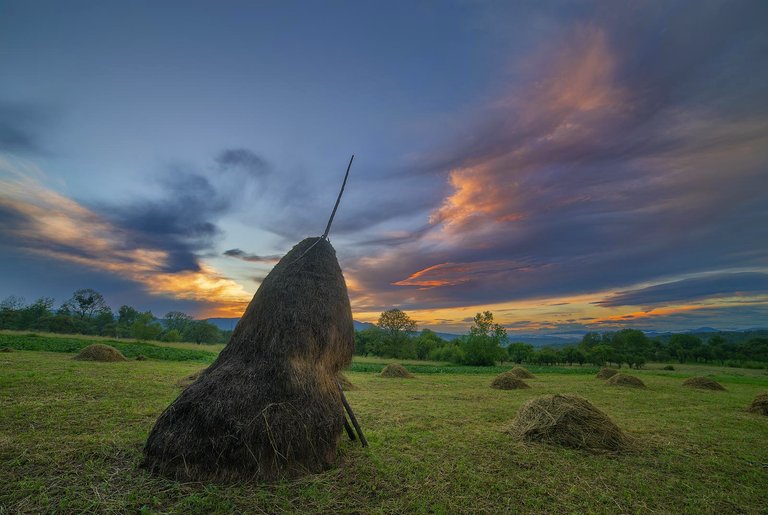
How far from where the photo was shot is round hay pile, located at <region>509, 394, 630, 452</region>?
833 centimetres

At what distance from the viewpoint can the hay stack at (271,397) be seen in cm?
548

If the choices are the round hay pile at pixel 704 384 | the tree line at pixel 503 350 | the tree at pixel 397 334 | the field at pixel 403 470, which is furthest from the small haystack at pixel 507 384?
the tree at pixel 397 334

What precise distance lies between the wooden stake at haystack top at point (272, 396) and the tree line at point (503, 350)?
57054 millimetres

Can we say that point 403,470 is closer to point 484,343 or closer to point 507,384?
point 507,384

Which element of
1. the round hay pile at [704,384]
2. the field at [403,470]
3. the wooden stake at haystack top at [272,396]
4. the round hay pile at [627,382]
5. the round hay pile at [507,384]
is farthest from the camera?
the round hay pile at [704,384]

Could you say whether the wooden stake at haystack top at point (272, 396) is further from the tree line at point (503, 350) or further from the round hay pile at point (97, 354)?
the tree line at point (503, 350)

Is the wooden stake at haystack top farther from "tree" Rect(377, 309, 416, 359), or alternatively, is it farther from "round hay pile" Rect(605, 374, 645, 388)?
"tree" Rect(377, 309, 416, 359)

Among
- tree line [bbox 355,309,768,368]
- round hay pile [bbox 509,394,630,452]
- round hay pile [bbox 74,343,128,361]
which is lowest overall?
tree line [bbox 355,309,768,368]

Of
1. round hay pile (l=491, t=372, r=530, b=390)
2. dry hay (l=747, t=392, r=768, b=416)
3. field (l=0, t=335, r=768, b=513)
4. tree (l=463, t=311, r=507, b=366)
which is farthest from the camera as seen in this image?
tree (l=463, t=311, r=507, b=366)

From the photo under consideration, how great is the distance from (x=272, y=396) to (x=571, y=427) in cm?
789

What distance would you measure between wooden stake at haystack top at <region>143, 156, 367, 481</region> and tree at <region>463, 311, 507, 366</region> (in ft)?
184

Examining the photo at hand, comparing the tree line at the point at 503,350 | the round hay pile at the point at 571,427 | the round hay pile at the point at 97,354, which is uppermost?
the round hay pile at the point at 97,354

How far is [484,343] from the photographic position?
59.1m

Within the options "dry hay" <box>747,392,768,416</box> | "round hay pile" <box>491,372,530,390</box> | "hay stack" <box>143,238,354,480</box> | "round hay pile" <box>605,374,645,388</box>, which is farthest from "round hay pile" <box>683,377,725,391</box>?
"hay stack" <box>143,238,354,480</box>
